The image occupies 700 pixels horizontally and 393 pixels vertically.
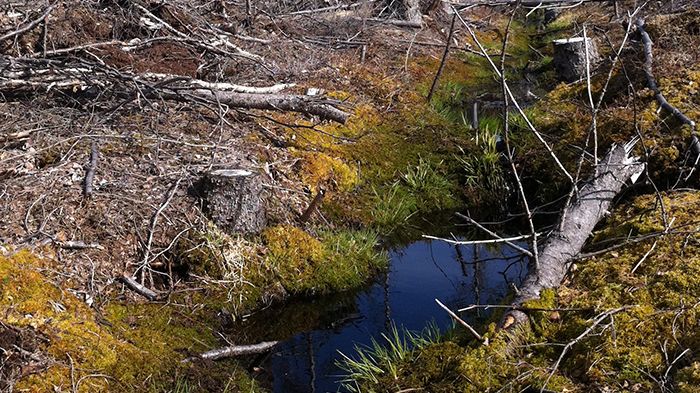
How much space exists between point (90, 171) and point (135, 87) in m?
0.90

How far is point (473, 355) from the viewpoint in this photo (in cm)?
370

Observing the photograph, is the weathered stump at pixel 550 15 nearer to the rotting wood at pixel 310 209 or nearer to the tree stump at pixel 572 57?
the tree stump at pixel 572 57

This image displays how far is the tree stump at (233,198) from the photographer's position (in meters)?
5.18

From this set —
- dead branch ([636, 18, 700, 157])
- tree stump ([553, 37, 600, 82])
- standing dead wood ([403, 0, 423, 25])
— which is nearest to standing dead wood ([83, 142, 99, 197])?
dead branch ([636, 18, 700, 157])

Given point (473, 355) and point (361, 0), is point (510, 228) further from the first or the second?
point (361, 0)

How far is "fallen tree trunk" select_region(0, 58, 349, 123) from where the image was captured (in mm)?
5887

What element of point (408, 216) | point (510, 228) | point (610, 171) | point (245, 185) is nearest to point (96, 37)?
point (245, 185)

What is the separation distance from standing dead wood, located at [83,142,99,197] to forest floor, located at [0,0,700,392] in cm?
5

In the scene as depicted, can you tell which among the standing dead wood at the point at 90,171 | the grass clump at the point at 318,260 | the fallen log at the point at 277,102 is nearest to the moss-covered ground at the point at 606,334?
the grass clump at the point at 318,260

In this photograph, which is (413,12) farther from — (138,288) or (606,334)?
(606,334)

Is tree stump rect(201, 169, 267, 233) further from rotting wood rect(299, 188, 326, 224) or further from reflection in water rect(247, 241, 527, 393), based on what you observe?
reflection in water rect(247, 241, 527, 393)

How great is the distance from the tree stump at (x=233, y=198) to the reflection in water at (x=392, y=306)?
2.43 ft

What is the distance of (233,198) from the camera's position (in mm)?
5219

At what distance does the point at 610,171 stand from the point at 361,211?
2179 mm
